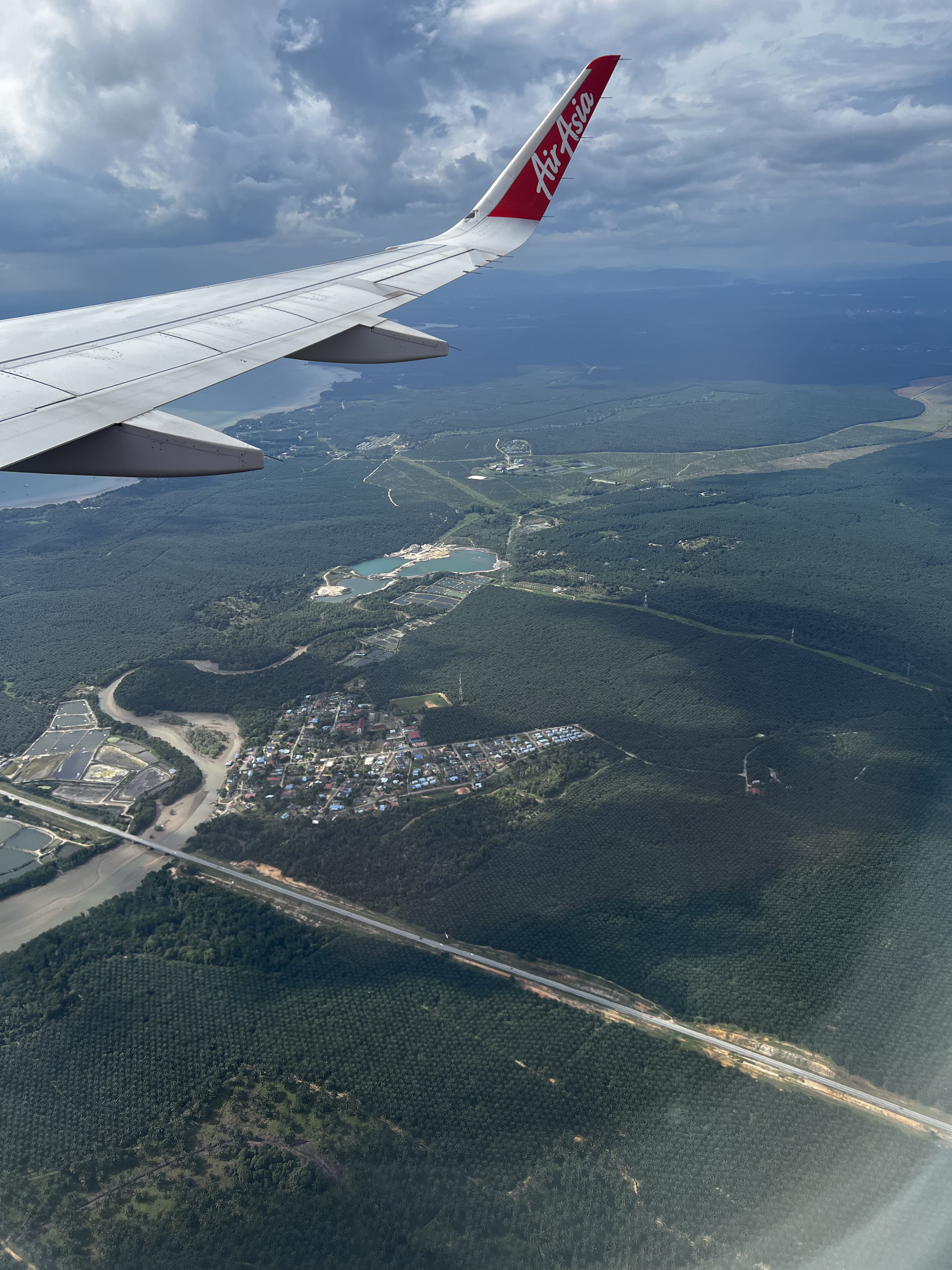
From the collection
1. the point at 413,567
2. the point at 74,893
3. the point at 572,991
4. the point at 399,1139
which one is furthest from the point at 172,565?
the point at 399,1139

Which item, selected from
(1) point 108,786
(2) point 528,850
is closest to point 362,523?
(1) point 108,786

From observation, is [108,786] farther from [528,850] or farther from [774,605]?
[774,605]

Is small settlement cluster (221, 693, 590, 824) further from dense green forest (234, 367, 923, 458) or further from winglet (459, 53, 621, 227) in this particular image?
dense green forest (234, 367, 923, 458)

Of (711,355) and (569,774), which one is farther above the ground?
(711,355)

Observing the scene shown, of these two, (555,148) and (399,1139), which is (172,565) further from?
(555,148)

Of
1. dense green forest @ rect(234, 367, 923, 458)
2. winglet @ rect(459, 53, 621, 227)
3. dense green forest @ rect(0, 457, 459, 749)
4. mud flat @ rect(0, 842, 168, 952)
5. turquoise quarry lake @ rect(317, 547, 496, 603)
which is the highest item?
winglet @ rect(459, 53, 621, 227)

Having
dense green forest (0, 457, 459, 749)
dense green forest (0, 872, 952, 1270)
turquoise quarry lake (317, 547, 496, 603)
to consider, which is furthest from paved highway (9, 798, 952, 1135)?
turquoise quarry lake (317, 547, 496, 603)
